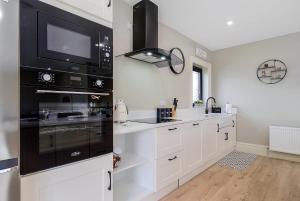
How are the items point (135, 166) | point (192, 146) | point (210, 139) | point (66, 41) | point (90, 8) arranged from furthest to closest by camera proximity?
point (210, 139), point (192, 146), point (135, 166), point (90, 8), point (66, 41)

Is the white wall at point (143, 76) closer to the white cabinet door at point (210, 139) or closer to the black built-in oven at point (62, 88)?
the white cabinet door at point (210, 139)

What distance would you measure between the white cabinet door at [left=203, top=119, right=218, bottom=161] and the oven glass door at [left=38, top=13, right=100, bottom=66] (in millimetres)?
2050

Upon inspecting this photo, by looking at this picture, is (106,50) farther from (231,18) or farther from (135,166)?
(231,18)

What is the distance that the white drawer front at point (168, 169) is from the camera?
180 centimetres

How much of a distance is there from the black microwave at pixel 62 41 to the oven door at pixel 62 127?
0.54 ft

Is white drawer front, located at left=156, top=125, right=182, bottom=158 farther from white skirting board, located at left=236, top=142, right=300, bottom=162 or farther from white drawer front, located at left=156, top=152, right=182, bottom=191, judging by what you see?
white skirting board, located at left=236, top=142, right=300, bottom=162

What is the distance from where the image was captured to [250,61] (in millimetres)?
3635

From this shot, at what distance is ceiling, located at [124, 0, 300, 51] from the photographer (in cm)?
221

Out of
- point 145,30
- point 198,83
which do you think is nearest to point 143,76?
point 145,30

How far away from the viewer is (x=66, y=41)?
1039 mm

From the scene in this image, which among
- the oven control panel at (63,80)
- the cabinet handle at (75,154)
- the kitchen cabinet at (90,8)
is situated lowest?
the cabinet handle at (75,154)

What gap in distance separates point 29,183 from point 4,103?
430 millimetres

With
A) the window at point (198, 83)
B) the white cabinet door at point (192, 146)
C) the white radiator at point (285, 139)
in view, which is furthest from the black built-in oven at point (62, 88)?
the white radiator at point (285, 139)

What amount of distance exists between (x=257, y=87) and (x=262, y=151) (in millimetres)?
1337
